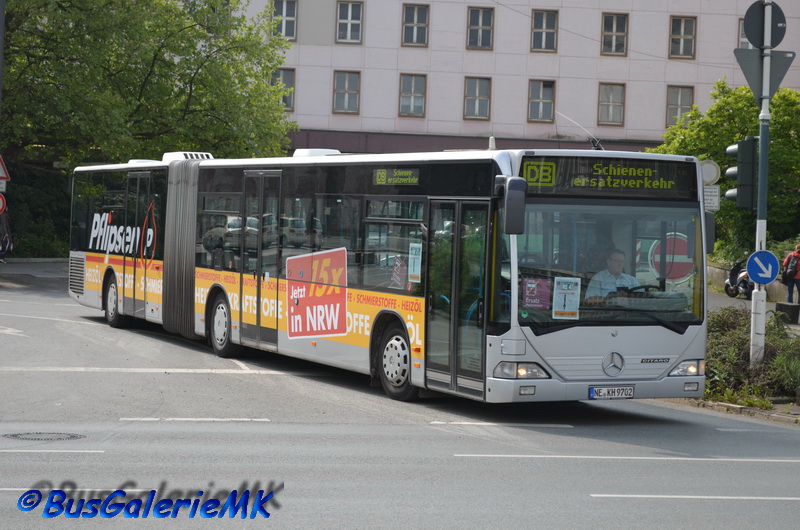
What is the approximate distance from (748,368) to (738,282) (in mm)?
19776

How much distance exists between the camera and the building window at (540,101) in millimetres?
54750

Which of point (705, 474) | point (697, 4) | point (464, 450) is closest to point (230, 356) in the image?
point (464, 450)

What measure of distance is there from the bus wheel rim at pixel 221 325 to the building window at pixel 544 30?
38.8 metres

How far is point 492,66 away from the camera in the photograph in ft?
179

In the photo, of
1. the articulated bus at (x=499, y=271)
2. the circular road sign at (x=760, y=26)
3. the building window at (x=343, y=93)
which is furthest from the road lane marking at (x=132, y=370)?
the building window at (x=343, y=93)

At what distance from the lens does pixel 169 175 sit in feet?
65.8

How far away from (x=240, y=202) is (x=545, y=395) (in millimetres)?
7082

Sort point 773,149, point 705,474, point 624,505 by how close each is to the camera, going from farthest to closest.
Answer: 1. point 773,149
2. point 705,474
3. point 624,505

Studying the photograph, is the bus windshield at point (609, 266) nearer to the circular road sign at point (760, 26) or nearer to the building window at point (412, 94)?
the circular road sign at point (760, 26)

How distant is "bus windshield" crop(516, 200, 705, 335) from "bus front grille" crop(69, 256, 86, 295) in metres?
13.8

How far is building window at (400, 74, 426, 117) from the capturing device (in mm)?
54500

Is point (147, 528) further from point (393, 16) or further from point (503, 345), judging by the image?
point (393, 16)

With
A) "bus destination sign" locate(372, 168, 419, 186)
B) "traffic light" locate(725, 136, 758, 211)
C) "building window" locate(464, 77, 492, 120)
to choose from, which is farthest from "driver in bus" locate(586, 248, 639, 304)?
"building window" locate(464, 77, 492, 120)

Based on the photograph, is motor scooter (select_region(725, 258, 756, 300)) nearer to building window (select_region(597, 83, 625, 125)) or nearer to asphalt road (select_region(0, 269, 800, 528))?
asphalt road (select_region(0, 269, 800, 528))
